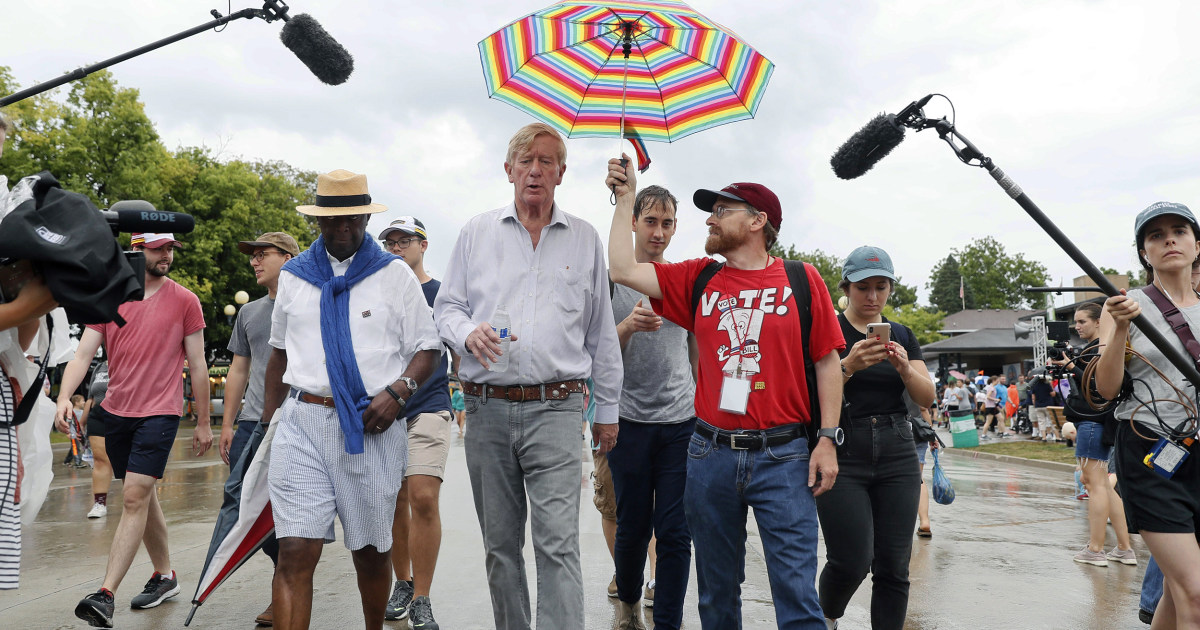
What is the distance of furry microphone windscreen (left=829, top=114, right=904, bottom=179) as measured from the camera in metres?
4.55

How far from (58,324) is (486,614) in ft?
10.0

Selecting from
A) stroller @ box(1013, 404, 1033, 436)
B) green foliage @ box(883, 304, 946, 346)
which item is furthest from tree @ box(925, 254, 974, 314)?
stroller @ box(1013, 404, 1033, 436)

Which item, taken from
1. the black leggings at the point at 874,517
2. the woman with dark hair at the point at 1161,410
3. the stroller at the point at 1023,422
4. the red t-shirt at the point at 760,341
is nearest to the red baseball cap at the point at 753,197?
the red t-shirt at the point at 760,341

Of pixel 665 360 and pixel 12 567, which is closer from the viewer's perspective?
pixel 12 567

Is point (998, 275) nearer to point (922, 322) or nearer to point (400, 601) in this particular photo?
point (922, 322)

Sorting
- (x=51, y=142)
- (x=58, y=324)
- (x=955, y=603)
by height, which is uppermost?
(x=51, y=142)

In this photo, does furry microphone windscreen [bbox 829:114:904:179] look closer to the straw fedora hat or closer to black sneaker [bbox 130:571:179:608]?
the straw fedora hat

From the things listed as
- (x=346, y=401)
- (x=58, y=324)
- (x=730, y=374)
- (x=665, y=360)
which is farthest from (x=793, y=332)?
(x=58, y=324)

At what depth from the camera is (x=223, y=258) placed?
39.0 m

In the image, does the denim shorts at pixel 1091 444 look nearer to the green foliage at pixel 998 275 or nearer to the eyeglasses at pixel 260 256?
the eyeglasses at pixel 260 256

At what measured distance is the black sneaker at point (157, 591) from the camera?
5.43m

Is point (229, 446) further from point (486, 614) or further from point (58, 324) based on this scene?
point (58, 324)

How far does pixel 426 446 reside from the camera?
519cm

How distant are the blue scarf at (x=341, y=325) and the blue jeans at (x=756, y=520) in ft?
4.83
